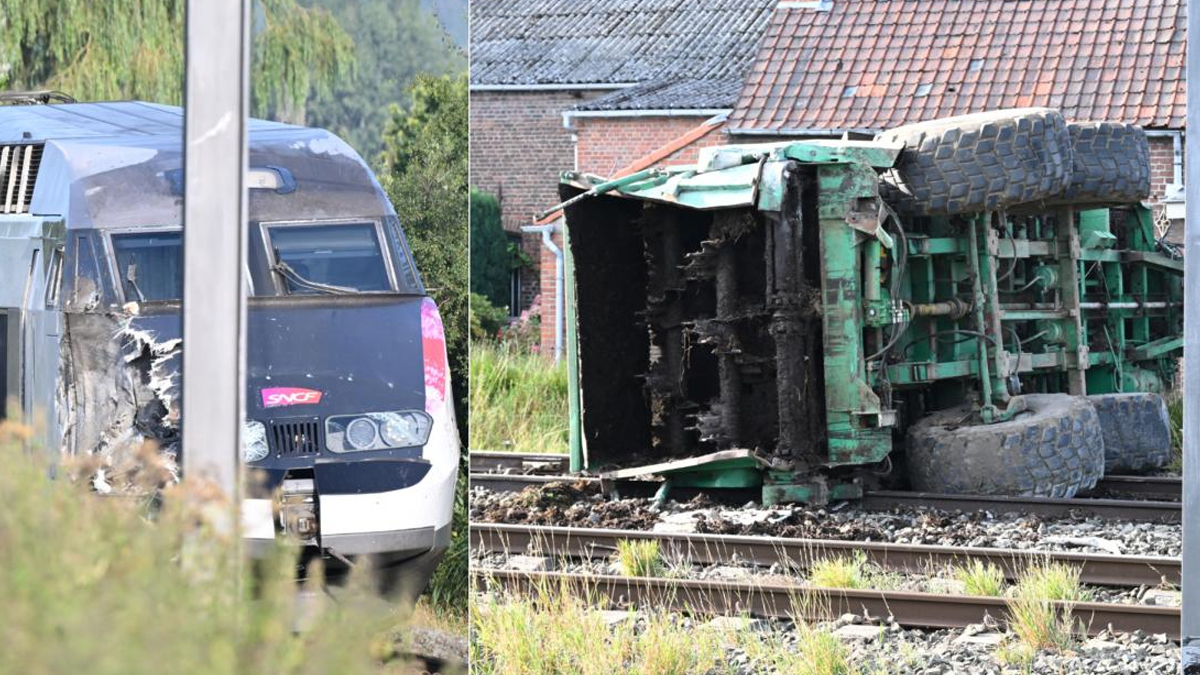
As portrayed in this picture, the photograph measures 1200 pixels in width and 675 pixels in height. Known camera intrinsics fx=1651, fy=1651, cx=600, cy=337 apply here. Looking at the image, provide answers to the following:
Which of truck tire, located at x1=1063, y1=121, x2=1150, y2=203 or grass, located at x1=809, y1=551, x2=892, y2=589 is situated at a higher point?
truck tire, located at x1=1063, y1=121, x2=1150, y2=203

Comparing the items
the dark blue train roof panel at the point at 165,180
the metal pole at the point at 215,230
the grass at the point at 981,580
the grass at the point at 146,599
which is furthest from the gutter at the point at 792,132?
the grass at the point at 146,599

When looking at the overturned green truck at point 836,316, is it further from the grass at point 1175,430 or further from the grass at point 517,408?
the grass at point 517,408

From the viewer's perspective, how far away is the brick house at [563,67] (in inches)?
916

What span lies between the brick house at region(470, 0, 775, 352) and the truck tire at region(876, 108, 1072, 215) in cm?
1189

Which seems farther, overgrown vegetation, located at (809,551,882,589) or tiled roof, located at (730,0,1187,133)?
Answer: tiled roof, located at (730,0,1187,133)

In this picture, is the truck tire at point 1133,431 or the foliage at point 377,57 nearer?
the foliage at point 377,57

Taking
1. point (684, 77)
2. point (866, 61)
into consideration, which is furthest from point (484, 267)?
point (866, 61)

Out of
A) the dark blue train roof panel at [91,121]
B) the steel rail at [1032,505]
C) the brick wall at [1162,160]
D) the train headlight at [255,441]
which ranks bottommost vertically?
the steel rail at [1032,505]

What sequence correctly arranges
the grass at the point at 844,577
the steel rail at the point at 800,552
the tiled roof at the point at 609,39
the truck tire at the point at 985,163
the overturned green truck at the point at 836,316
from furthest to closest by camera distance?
the tiled roof at the point at 609,39 < the truck tire at the point at 985,163 < the overturned green truck at the point at 836,316 < the steel rail at the point at 800,552 < the grass at the point at 844,577

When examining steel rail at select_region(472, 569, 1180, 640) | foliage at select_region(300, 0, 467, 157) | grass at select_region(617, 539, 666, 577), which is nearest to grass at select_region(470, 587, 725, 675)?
steel rail at select_region(472, 569, 1180, 640)

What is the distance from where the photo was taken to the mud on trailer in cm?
464

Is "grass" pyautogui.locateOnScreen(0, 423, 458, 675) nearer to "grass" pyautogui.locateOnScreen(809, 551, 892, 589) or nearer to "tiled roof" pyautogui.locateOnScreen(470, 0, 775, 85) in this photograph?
"grass" pyautogui.locateOnScreen(809, 551, 892, 589)

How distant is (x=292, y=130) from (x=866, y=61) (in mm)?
13272

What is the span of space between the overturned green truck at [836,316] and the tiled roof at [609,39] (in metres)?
12.4
